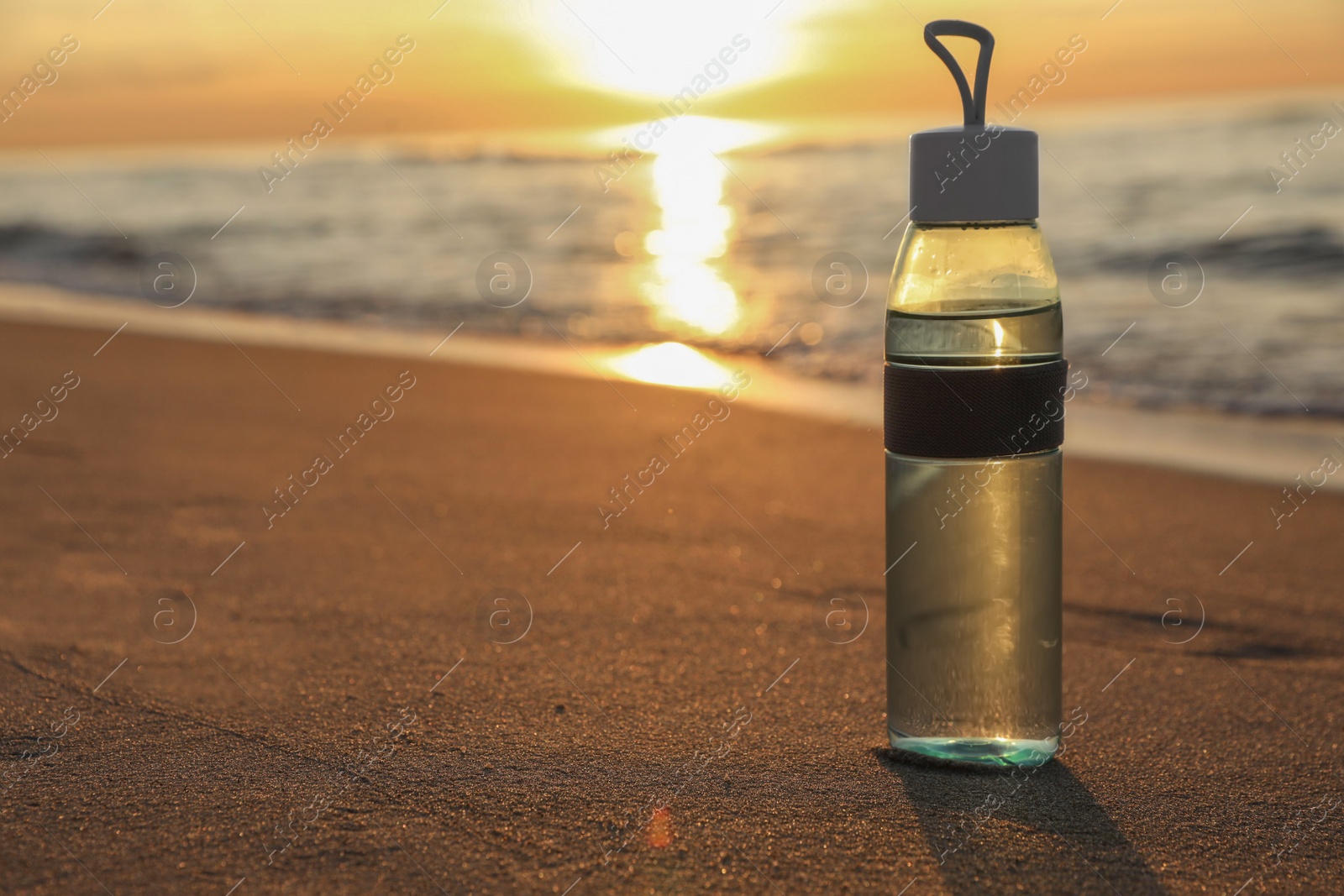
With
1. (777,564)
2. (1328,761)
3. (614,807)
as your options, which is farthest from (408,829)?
(777,564)

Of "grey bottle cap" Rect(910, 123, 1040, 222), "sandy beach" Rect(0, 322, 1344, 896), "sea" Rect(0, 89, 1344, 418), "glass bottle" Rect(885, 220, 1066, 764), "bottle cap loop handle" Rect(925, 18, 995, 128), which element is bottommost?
"sea" Rect(0, 89, 1344, 418)

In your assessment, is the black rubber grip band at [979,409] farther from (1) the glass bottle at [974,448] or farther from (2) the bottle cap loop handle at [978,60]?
(2) the bottle cap loop handle at [978,60]

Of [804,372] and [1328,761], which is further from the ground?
[1328,761]

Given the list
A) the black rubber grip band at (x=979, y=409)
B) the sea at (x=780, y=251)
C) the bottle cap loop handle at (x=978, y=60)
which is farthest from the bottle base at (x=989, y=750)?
the sea at (x=780, y=251)

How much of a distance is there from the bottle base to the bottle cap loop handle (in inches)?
35.9

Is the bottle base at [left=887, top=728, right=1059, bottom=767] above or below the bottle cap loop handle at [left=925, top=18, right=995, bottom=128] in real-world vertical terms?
below

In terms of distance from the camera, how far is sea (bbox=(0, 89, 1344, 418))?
7539mm

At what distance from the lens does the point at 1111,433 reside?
520 centimetres

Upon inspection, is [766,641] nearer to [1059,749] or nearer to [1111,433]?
[1059,749]

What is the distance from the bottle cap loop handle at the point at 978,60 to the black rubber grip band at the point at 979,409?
35 centimetres

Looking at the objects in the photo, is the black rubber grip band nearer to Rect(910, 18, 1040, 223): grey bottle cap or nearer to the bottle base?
Rect(910, 18, 1040, 223): grey bottle cap

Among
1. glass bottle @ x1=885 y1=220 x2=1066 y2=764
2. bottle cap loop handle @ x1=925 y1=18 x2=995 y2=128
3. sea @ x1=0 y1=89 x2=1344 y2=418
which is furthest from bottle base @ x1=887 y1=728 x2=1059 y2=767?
sea @ x1=0 y1=89 x2=1344 y2=418

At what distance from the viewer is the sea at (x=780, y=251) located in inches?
297

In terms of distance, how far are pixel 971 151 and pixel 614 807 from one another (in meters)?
1.05
